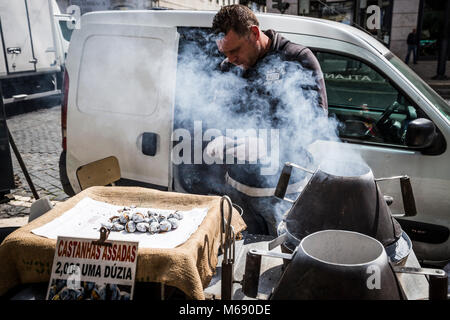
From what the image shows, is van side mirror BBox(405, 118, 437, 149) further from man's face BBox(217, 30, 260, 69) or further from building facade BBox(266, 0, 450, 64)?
building facade BBox(266, 0, 450, 64)

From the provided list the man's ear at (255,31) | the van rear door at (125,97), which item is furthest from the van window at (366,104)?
the van rear door at (125,97)

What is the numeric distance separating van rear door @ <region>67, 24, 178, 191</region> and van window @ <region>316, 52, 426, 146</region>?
133 centimetres

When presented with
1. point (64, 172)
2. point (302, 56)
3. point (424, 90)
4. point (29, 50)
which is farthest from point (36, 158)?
point (424, 90)

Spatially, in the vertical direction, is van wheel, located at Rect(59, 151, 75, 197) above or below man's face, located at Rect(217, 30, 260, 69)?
below

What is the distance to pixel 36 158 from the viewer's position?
6.77m

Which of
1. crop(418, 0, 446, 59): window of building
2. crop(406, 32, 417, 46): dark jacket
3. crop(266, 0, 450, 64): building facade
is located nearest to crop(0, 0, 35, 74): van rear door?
crop(266, 0, 450, 64): building facade

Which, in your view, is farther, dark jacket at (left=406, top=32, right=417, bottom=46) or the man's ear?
dark jacket at (left=406, top=32, right=417, bottom=46)

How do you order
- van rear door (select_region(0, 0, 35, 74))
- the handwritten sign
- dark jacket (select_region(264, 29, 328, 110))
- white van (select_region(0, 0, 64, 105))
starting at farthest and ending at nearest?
white van (select_region(0, 0, 64, 105)), van rear door (select_region(0, 0, 35, 74)), dark jacket (select_region(264, 29, 328, 110)), the handwritten sign

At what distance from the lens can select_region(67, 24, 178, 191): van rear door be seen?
10.5 feet

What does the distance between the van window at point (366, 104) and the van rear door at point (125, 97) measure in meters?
1.33

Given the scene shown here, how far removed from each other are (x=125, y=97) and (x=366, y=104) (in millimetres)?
2526
